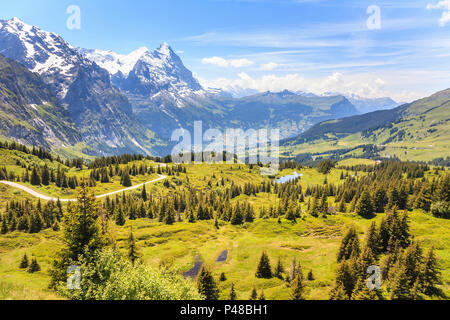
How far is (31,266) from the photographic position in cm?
6925

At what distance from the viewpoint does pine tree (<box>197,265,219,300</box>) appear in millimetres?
58750

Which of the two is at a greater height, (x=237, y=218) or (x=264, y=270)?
(x=237, y=218)

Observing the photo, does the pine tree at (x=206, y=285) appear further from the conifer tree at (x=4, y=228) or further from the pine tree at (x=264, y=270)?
the conifer tree at (x=4, y=228)

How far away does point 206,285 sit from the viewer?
195 ft

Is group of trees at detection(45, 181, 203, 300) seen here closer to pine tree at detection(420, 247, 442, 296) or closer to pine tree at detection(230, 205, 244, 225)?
pine tree at detection(420, 247, 442, 296)

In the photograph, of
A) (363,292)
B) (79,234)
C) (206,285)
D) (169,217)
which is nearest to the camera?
(79,234)

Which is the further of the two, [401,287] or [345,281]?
[345,281]

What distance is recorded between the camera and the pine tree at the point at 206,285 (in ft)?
193

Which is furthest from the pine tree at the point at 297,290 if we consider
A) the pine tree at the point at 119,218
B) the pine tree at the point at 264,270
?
the pine tree at the point at 119,218

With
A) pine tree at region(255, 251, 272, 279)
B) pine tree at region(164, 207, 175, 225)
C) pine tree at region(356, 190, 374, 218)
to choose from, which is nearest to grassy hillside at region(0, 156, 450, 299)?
pine tree at region(255, 251, 272, 279)

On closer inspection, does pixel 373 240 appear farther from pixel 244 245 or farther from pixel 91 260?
pixel 91 260

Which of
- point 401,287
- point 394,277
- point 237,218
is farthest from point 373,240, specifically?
point 237,218

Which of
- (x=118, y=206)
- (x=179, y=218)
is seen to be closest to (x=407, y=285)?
(x=179, y=218)

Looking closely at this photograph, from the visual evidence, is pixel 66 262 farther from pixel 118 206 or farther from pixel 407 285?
pixel 118 206
